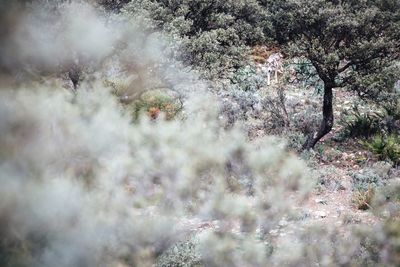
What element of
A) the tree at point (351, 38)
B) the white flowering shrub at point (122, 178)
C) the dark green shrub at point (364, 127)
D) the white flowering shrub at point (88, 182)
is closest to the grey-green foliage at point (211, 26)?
the white flowering shrub at point (122, 178)

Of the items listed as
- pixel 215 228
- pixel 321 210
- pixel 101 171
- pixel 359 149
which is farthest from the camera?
pixel 359 149

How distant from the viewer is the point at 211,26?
1202 centimetres

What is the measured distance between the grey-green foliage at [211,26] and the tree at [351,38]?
68.8 inches

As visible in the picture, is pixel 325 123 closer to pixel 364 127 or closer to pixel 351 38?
pixel 364 127

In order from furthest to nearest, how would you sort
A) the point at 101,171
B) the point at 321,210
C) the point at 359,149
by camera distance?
the point at 359,149 < the point at 321,210 < the point at 101,171

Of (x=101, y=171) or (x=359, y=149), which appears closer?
(x=101, y=171)

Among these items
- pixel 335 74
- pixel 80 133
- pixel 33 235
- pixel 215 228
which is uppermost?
pixel 335 74

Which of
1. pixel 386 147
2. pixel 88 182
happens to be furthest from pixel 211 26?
pixel 88 182

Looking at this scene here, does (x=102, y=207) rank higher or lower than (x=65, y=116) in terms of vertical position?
lower

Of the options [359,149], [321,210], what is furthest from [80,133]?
[359,149]

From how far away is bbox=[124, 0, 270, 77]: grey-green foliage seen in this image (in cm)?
966

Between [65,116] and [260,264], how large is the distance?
3.63 metres

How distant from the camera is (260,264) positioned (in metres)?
5.42

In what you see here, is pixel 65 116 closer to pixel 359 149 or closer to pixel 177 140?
pixel 177 140
